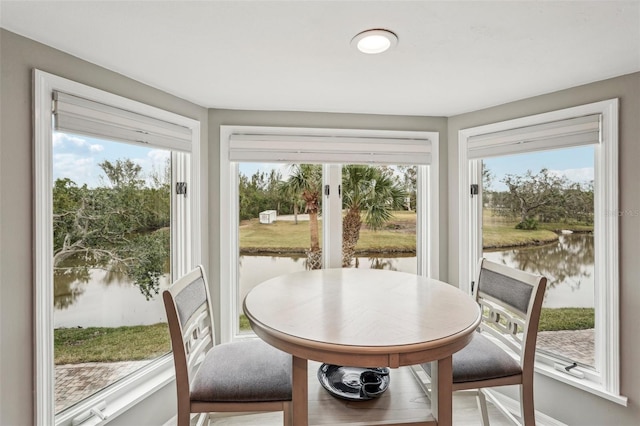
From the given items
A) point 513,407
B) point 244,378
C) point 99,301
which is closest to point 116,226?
point 99,301

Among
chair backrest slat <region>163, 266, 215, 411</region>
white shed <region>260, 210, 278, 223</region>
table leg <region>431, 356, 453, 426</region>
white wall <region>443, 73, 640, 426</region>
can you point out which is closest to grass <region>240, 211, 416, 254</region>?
white shed <region>260, 210, 278, 223</region>

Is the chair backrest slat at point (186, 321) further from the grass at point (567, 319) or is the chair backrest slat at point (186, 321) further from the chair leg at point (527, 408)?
the grass at point (567, 319)

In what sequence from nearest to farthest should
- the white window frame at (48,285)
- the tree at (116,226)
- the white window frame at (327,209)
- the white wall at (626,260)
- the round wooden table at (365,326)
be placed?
the round wooden table at (365,326) → the white window frame at (48,285) → the tree at (116,226) → the white wall at (626,260) → the white window frame at (327,209)

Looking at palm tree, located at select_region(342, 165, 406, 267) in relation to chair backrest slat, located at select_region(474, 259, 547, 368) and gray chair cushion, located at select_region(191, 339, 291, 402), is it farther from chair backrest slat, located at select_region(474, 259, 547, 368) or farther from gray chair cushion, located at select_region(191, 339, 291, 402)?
gray chair cushion, located at select_region(191, 339, 291, 402)

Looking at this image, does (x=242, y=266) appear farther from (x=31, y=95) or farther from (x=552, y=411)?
(x=552, y=411)

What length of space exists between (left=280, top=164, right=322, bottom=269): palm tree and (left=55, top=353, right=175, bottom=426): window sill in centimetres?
129

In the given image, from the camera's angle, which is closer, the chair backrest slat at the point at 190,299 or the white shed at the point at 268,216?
the chair backrest slat at the point at 190,299

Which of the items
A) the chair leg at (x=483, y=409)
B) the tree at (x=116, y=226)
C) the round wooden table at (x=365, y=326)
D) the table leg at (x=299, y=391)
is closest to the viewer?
the round wooden table at (x=365, y=326)

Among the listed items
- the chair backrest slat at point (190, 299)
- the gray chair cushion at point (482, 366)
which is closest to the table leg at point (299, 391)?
the chair backrest slat at point (190, 299)

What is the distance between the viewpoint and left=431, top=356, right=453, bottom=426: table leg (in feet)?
4.30

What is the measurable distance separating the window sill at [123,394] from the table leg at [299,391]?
1.15m

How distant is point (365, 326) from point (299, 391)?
388 millimetres

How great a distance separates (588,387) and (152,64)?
10.3 ft

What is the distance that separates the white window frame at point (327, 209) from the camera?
244cm
